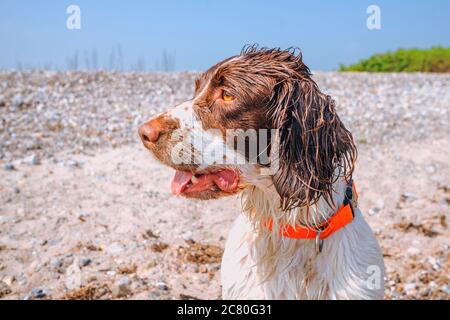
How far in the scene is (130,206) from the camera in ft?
20.9

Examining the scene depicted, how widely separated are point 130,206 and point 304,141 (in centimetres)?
385

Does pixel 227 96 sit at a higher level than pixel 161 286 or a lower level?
higher

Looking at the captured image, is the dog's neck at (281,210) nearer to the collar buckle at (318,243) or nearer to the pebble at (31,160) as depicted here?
the collar buckle at (318,243)

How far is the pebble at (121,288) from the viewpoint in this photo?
15.2ft

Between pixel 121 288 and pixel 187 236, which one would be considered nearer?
pixel 121 288

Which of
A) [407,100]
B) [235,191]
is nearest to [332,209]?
[235,191]

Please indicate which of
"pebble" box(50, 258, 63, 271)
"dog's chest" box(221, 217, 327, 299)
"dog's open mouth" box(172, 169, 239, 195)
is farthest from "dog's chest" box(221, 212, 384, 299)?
"pebble" box(50, 258, 63, 271)

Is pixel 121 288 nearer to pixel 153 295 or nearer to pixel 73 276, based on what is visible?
pixel 153 295

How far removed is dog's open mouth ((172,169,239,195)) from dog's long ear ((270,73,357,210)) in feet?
0.80

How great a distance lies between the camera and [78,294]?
4.61 metres

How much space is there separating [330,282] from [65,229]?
136 inches

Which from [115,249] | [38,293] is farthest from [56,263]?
[115,249]

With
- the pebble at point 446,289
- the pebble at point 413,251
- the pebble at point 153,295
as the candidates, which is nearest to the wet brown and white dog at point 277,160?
the pebble at point 153,295

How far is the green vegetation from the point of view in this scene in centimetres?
2103
